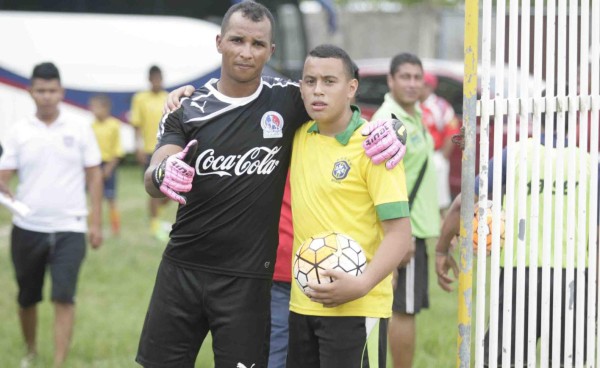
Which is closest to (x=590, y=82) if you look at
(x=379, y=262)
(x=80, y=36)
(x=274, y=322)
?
(x=379, y=262)

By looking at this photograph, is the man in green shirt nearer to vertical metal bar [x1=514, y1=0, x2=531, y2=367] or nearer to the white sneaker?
vertical metal bar [x1=514, y1=0, x2=531, y2=367]

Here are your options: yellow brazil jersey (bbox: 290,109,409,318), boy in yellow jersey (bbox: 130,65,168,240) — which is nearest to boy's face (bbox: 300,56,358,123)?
yellow brazil jersey (bbox: 290,109,409,318)

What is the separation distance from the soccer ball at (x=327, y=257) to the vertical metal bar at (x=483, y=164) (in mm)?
550

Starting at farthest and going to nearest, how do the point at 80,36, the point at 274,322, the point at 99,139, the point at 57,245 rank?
the point at 80,36 → the point at 99,139 → the point at 57,245 → the point at 274,322

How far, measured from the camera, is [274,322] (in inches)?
224

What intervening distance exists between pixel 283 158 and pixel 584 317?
1.68 m

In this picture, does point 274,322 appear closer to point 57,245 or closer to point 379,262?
point 379,262

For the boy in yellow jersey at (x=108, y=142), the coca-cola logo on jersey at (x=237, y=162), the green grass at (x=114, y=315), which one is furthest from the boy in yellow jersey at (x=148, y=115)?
the coca-cola logo on jersey at (x=237, y=162)

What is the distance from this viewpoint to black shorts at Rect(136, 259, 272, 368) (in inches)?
184

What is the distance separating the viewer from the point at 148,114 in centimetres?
1420

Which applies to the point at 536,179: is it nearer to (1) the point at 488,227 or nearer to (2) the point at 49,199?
(1) the point at 488,227

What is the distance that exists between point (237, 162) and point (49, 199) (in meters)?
3.04

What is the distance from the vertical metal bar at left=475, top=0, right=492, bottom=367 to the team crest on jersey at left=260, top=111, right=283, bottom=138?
0.95 meters

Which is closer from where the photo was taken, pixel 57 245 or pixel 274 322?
pixel 274 322
